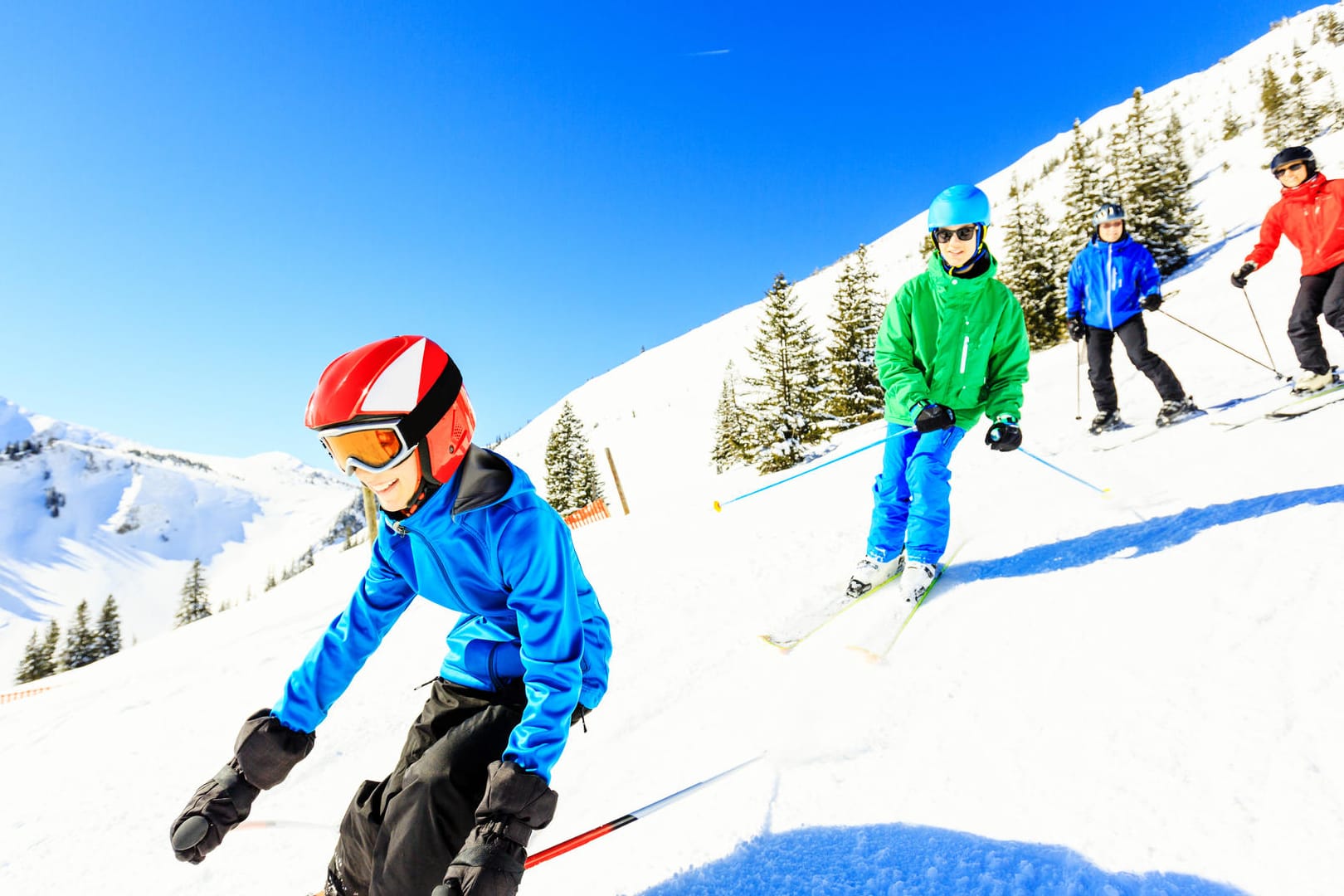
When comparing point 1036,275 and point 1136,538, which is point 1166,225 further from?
point 1136,538

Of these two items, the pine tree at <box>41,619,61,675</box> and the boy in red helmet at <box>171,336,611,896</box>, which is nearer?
the boy in red helmet at <box>171,336,611,896</box>

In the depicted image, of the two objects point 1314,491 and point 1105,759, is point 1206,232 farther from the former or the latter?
point 1105,759

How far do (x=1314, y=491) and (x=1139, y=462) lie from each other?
2015mm

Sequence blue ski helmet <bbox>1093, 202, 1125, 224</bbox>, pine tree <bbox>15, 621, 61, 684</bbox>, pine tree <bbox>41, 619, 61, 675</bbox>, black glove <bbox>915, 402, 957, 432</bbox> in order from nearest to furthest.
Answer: black glove <bbox>915, 402, 957, 432</bbox> < blue ski helmet <bbox>1093, 202, 1125, 224</bbox> < pine tree <bbox>15, 621, 61, 684</bbox> < pine tree <bbox>41, 619, 61, 675</bbox>

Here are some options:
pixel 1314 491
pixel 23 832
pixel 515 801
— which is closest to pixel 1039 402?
pixel 1314 491

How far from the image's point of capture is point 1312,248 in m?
5.60

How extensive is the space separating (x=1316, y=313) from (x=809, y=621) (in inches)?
227

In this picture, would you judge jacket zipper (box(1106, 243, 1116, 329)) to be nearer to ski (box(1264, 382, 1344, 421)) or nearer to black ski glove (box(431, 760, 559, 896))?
ski (box(1264, 382, 1344, 421))

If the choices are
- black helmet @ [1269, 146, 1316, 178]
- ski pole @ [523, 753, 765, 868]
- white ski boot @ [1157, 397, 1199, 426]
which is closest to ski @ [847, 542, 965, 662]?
ski pole @ [523, 753, 765, 868]

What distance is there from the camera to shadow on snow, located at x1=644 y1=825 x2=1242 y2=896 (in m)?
1.48

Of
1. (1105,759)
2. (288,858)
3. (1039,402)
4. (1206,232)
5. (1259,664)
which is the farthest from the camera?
(1206,232)

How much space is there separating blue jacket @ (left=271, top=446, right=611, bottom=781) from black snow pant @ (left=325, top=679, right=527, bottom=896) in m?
0.13

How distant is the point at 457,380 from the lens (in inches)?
79.2

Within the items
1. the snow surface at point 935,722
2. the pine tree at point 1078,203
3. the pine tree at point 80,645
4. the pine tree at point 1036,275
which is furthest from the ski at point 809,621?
the pine tree at point 80,645
